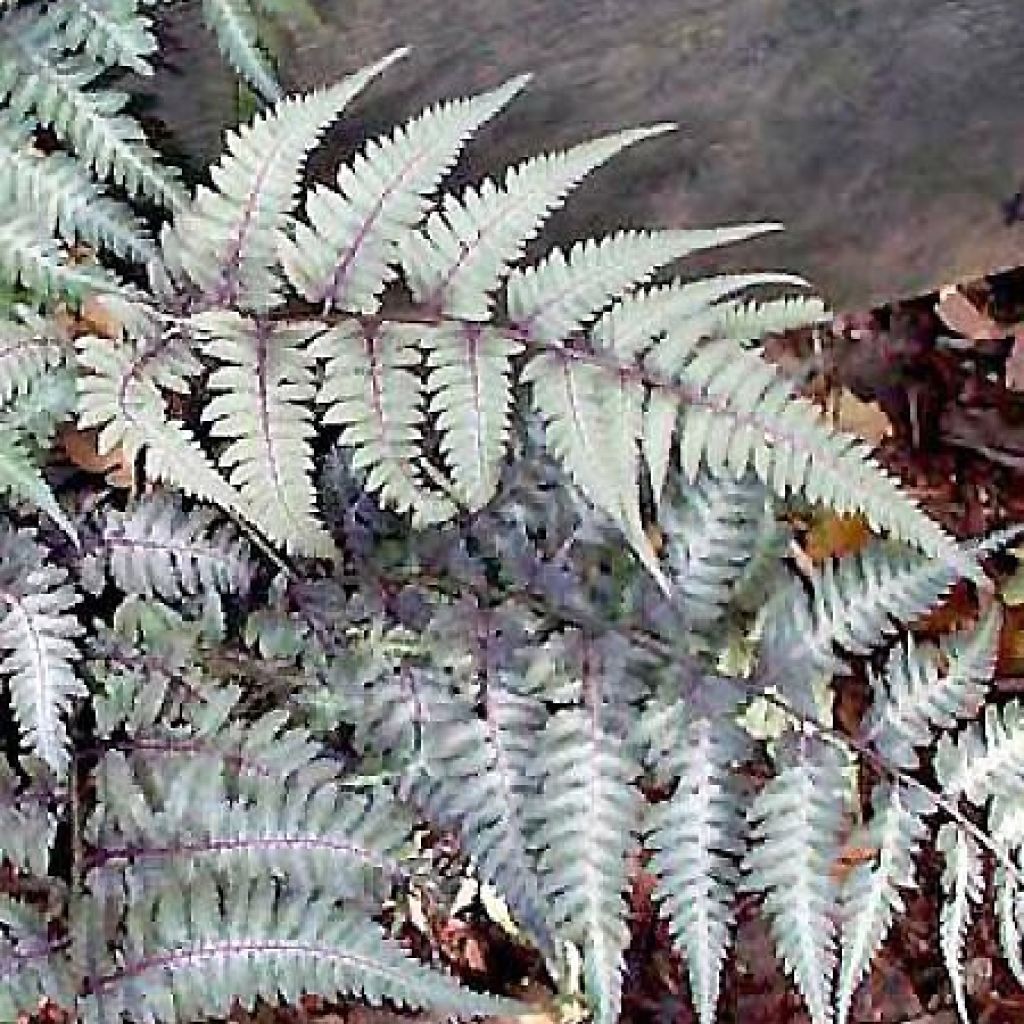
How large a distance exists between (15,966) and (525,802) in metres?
0.50

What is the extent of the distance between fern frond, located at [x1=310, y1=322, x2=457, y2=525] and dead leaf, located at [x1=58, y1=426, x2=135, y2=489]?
0.48 metres

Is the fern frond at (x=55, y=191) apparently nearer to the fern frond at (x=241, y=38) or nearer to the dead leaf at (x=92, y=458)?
the fern frond at (x=241, y=38)

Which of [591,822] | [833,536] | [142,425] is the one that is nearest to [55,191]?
[142,425]

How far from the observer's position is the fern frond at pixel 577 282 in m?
1.65

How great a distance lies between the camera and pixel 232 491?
1.61 meters

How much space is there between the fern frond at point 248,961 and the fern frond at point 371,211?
1.79 feet

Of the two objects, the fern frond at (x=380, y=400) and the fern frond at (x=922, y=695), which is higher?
the fern frond at (x=380, y=400)

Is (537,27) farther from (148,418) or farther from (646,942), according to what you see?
(646,942)

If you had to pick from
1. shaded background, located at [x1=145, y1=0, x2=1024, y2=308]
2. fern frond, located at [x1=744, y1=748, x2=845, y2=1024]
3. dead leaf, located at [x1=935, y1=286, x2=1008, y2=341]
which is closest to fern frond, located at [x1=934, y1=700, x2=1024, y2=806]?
fern frond, located at [x1=744, y1=748, x2=845, y2=1024]

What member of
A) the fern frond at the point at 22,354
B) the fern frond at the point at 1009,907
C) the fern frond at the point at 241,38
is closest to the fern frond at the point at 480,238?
the fern frond at the point at 241,38

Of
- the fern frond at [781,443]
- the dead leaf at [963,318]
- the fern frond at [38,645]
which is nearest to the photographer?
the fern frond at [781,443]

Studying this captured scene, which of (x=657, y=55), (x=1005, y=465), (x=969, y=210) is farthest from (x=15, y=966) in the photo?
(x=1005, y=465)

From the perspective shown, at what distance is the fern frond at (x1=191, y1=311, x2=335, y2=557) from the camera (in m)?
1.62

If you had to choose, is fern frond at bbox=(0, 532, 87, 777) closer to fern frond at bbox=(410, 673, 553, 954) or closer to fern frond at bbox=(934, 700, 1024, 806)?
fern frond at bbox=(410, 673, 553, 954)
